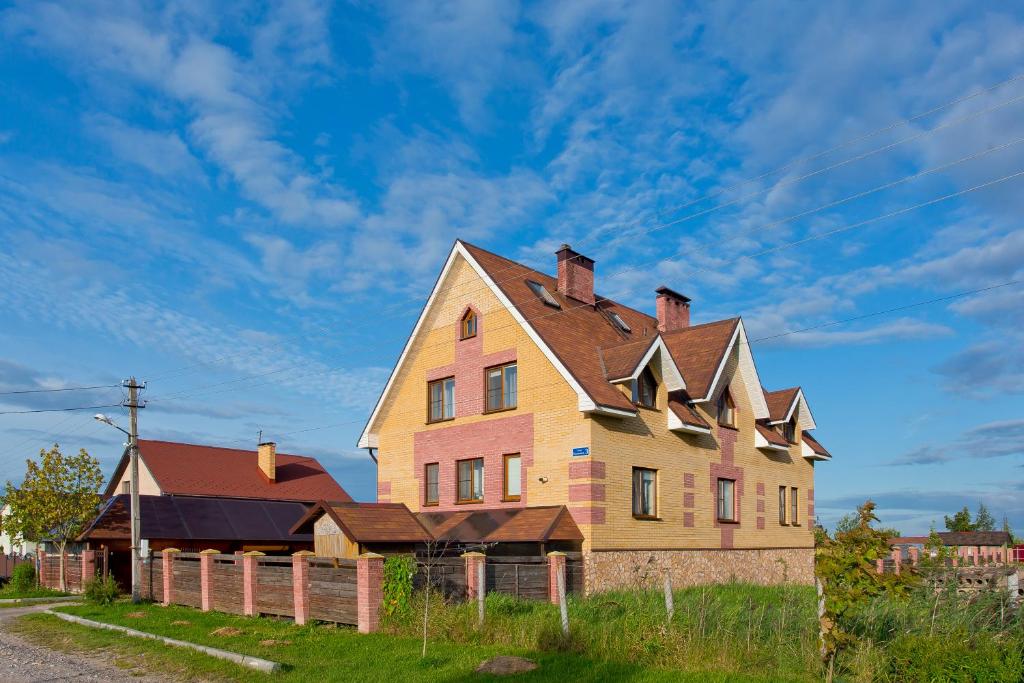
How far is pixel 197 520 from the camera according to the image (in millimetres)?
35125

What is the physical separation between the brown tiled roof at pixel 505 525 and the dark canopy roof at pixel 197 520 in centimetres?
974

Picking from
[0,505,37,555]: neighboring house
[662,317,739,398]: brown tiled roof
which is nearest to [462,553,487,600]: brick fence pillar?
[662,317,739,398]: brown tiled roof

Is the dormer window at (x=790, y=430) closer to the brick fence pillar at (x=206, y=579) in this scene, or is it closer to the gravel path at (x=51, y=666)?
the brick fence pillar at (x=206, y=579)

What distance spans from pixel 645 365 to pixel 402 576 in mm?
9723

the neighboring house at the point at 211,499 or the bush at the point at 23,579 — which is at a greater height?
the neighboring house at the point at 211,499

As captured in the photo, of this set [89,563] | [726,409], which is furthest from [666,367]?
[89,563]

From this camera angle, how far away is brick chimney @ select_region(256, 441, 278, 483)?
45.0 metres

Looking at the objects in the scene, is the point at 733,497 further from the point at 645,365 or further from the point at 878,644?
the point at 878,644

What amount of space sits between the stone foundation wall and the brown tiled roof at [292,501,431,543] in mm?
4864

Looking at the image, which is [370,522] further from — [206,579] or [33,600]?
[33,600]

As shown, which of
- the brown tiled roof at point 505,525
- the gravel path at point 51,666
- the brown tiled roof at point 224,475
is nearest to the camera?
the gravel path at point 51,666

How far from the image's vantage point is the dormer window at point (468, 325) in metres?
26.3

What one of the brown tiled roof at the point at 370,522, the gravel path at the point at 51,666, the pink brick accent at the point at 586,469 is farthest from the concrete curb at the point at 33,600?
the pink brick accent at the point at 586,469

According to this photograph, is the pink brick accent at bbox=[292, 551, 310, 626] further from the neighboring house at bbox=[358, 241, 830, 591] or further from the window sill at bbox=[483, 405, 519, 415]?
the window sill at bbox=[483, 405, 519, 415]
